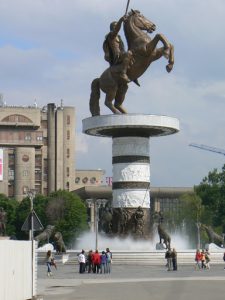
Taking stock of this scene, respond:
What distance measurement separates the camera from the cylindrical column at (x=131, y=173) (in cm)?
4956

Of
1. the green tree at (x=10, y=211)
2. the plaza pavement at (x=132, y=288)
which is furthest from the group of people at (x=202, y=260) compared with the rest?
the green tree at (x=10, y=211)

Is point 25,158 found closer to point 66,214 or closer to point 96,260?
point 66,214

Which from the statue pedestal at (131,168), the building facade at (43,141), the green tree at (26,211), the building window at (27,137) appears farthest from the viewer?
the building window at (27,137)

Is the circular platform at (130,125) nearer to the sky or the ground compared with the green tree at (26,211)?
nearer to the sky

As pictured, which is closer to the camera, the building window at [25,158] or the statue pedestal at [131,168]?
the statue pedestal at [131,168]

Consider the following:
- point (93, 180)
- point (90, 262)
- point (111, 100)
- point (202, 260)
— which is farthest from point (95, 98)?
point (93, 180)

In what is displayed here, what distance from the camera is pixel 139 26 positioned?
50781 millimetres

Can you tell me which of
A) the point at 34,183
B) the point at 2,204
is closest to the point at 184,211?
the point at 2,204

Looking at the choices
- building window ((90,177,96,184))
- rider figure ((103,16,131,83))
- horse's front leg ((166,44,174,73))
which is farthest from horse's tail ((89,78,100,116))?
building window ((90,177,96,184))

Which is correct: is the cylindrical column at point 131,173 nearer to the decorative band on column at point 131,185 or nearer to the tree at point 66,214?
the decorative band on column at point 131,185

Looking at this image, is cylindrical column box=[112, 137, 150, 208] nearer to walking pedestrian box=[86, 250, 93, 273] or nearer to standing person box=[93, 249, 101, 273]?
walking pedestrian box=[86, 250, 93, 273]

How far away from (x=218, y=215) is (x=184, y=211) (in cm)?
1599

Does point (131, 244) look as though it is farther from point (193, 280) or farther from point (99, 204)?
point (193, 280)

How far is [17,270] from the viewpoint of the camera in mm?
21203
